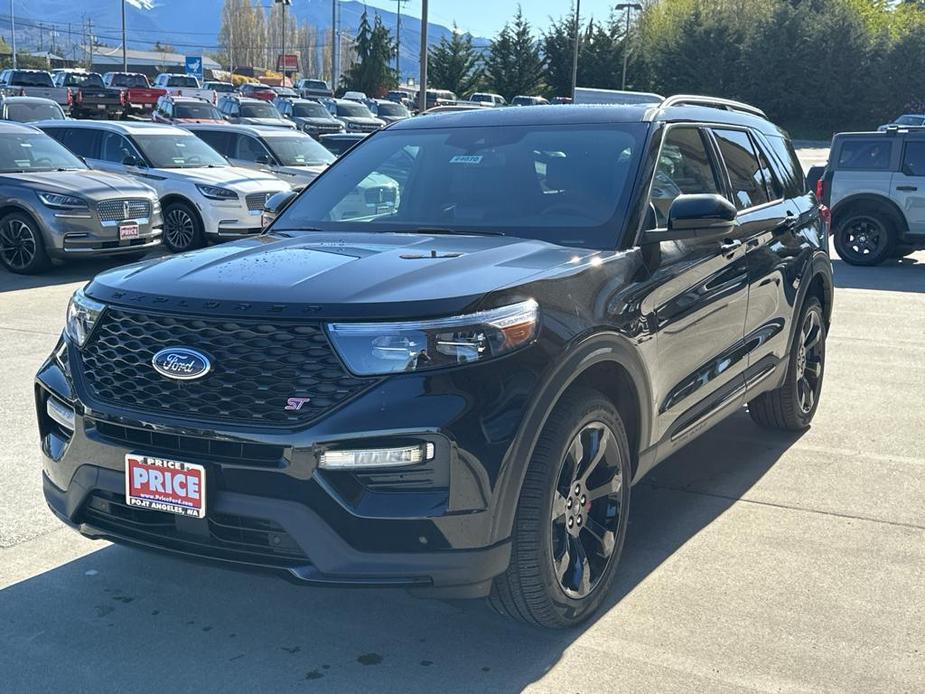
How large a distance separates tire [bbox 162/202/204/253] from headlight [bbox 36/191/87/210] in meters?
2.25

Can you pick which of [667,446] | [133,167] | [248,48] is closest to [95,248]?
[133,167]

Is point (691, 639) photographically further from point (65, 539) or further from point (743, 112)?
point (743, 112)

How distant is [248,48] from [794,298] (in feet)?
492

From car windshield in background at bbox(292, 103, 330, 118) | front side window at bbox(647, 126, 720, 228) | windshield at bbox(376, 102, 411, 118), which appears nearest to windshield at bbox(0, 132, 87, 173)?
front side window at bbox(647, 126, 720, 228)

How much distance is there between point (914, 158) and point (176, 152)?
10059 mm

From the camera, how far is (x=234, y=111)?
101ft

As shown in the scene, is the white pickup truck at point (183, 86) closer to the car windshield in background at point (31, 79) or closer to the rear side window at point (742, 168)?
the car windshield in background at point (31, 79)

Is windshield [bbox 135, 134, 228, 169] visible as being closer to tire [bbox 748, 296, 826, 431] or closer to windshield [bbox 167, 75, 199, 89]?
tire [bbox 748, 296, 826, 431]

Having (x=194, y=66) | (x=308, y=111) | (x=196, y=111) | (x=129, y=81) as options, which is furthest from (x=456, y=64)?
(x=196, y=111)

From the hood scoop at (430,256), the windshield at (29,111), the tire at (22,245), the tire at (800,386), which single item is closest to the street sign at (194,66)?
the windshield at (29,111)

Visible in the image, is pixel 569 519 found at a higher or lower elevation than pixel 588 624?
higher

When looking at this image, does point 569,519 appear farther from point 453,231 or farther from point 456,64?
point 456,64

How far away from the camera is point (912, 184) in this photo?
45.3ft

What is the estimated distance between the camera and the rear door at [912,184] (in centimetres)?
1379
